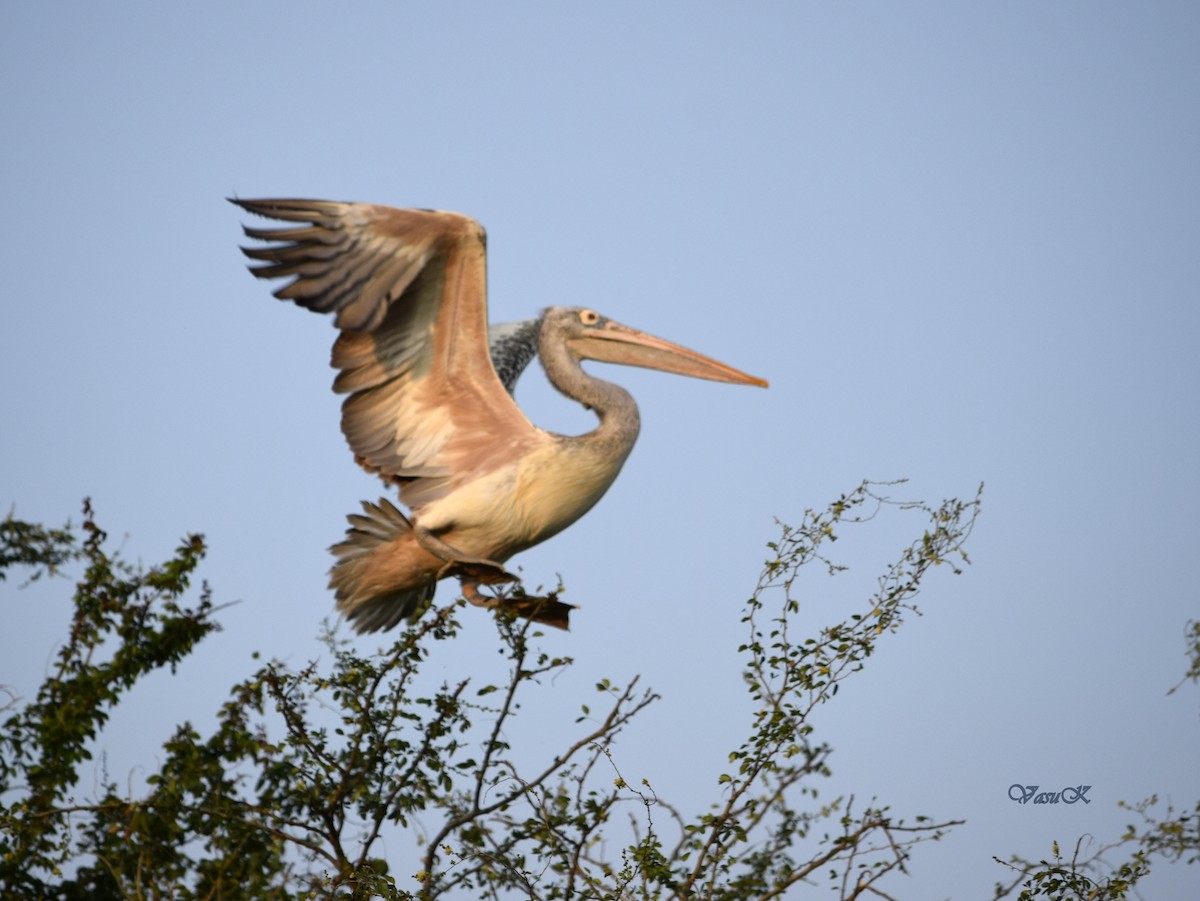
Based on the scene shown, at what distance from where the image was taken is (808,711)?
5453mm

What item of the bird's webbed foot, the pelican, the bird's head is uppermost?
the bird's head

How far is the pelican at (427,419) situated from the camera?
6953mm

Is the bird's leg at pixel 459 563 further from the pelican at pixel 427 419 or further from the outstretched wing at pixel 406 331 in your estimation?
the outstretched wing at pixel 406 331

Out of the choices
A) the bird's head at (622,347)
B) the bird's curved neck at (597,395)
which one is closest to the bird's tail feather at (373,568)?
the bird's curved neck at (597,395)

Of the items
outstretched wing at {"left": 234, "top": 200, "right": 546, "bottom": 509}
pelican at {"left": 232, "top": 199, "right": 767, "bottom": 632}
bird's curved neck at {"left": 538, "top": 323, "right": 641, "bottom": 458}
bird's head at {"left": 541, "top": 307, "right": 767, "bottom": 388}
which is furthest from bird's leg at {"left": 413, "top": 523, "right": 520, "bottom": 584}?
bird's head at {"left": 541, "top": 307, "right": 767, "bottom": 388}

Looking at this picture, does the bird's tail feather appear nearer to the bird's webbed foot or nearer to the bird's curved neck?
the bird's webbed foot

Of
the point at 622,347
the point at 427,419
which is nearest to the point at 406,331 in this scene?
the point at 427,419

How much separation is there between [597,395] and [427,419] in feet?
3.00

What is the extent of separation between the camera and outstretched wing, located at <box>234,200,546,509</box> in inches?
273

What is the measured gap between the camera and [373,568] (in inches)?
293

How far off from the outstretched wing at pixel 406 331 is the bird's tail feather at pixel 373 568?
17 cm

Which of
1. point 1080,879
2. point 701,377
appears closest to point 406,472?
point 701,377

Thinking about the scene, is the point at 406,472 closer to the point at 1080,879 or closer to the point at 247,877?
the point at 247,877

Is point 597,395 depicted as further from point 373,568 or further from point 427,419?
point 373,568
